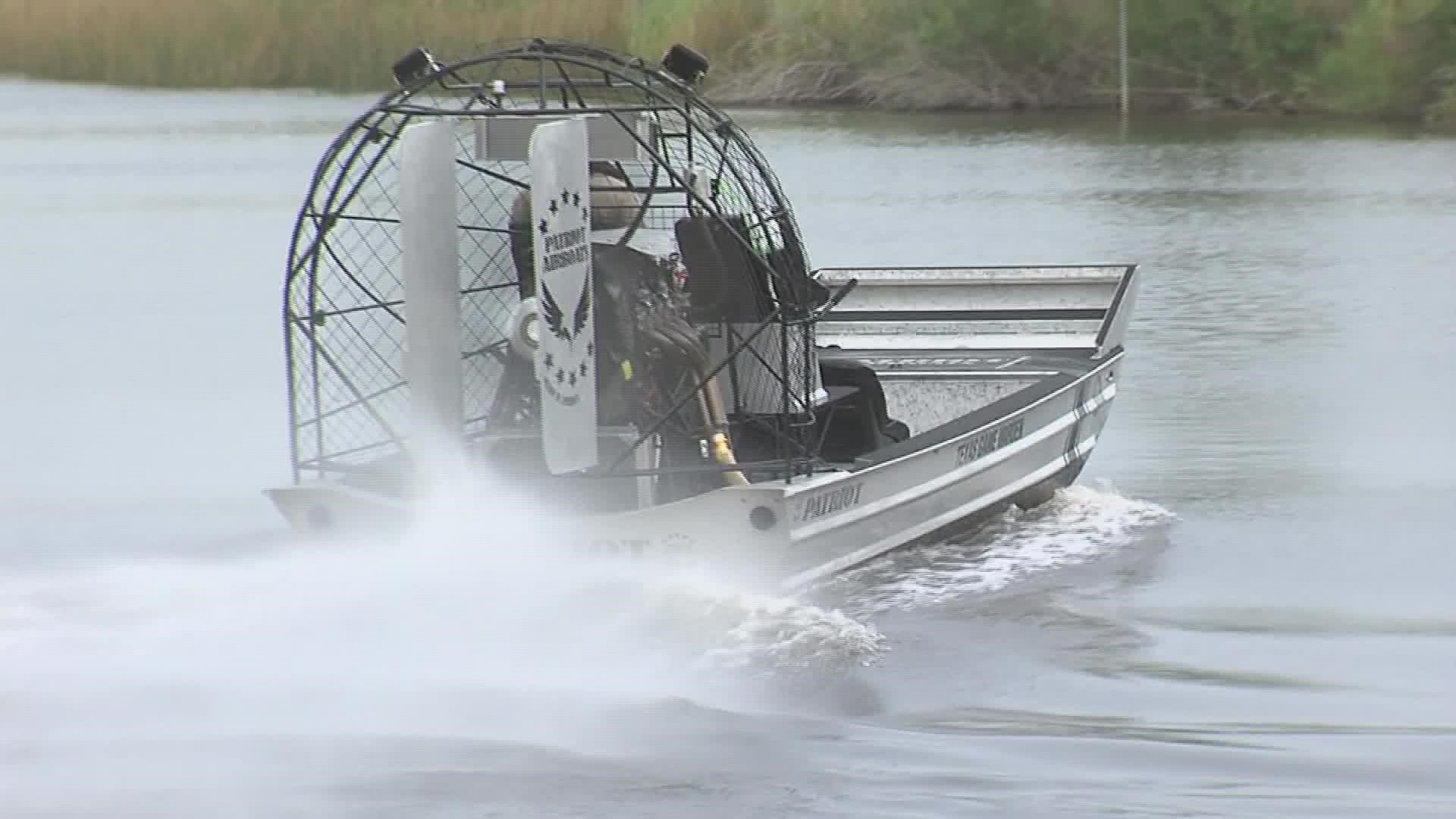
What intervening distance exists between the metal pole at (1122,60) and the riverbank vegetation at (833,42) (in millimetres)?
254

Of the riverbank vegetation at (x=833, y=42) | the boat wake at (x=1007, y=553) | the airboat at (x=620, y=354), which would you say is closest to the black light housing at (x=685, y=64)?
the airboat at (x=620, y=354)

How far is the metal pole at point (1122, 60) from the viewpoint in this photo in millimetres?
56844

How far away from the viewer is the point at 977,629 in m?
10.3

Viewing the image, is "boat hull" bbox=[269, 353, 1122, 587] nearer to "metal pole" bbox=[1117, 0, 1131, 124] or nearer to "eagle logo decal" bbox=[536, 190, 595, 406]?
"eagle logo decal" bbox=[536, 190, 595, 406]

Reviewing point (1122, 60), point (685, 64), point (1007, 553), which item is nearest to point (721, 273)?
point (685, 64)

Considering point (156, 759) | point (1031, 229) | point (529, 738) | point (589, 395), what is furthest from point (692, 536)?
point (1031, 229)

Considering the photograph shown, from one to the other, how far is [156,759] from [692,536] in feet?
6.83

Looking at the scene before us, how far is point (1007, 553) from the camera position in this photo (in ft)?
38.3

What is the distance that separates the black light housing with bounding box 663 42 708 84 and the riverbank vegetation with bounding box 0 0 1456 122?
46366 millimetres

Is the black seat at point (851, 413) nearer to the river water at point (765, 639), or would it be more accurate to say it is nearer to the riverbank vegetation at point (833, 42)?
the river water at point (765, 639)

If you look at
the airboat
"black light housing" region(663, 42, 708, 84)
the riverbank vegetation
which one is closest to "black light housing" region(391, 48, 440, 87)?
the airboat

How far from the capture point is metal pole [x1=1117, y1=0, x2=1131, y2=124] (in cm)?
5684

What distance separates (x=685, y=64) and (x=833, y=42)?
51.1 metres

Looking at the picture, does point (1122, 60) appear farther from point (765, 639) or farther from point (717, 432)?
point (765, 639)
